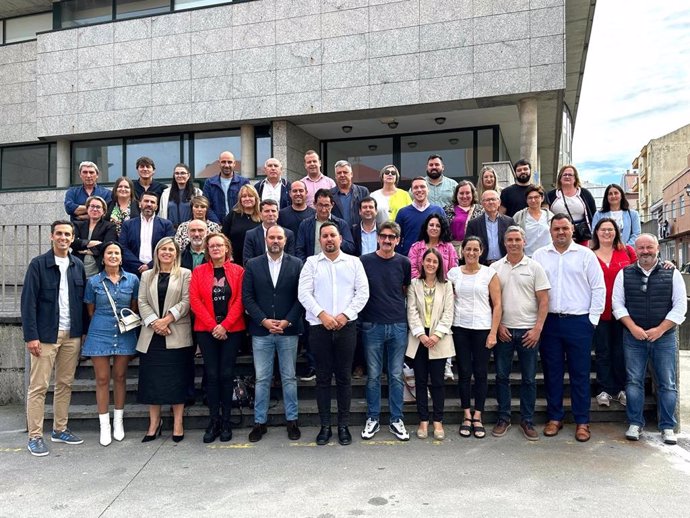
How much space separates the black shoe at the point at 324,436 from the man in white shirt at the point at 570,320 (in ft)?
6.94

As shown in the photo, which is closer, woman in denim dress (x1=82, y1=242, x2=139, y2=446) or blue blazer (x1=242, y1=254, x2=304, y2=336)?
blue blazer (x1=242, y1=254, x2=304, y2=336)

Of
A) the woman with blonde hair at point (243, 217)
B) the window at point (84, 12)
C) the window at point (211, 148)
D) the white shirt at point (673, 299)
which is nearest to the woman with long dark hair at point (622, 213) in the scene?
the white shirt at point (673, 299)

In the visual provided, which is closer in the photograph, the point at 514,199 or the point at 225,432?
the point at 225,432

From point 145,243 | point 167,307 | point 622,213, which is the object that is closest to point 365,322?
point 167,307

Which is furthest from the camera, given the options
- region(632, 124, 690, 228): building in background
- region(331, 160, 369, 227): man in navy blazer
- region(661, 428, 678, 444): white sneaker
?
region(632, 124, 690, 228): building in background

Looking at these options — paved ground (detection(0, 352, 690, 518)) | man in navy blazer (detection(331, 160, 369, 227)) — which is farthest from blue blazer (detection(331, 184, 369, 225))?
paved ground (detection(0, 352, 690, 518))

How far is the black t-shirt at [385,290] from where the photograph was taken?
4902 mm

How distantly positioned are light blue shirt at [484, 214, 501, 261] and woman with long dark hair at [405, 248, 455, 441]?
0.93 m

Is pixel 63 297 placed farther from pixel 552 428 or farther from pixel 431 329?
pixel 552 428

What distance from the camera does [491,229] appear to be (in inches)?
224

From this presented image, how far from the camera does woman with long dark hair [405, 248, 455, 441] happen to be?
4.88 meters

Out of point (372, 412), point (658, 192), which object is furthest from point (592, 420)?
point (658, 192)

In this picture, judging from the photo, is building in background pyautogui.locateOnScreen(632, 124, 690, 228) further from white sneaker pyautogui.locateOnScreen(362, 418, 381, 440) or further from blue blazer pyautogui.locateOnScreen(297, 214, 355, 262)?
white sneaker pyautogui.locateOnScreen(362, 418, 381, 440)

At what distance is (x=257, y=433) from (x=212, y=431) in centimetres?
44
